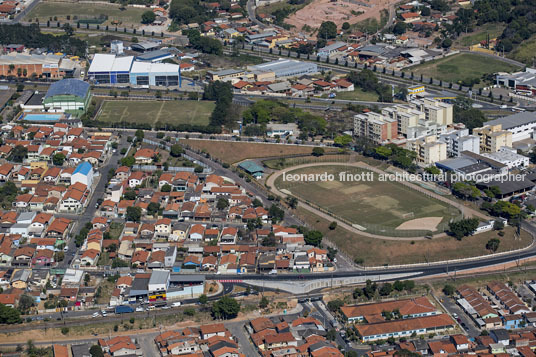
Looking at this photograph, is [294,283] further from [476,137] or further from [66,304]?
[476,137]

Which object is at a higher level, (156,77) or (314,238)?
(156,77)

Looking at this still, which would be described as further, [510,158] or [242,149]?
[242,149]

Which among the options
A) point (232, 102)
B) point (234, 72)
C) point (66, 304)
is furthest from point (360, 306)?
point (234, 72)

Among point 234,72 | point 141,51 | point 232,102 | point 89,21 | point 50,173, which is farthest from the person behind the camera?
point 89,21

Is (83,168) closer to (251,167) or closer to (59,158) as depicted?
(59,158)

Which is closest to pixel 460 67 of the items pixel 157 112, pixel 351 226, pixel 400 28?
pixel 400 28
